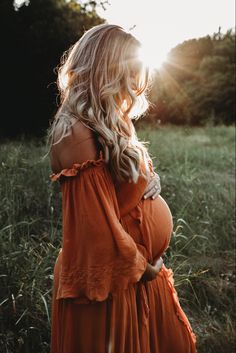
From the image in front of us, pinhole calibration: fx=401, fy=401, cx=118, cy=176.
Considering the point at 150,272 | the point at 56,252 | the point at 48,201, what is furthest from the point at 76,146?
the point at 48,201

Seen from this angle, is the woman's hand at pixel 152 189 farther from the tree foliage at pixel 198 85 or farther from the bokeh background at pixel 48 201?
the tree foliage at pixel 198 85

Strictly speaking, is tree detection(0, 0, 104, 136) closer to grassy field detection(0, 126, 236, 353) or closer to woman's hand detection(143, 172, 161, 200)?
grassy field detection(0, 126, 236, 353)

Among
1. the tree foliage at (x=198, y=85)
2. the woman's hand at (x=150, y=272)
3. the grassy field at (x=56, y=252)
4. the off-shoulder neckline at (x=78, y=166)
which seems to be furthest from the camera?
the tree foliage at (x=198, y=85)

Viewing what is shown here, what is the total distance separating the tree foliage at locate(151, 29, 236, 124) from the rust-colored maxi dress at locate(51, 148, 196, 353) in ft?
63.3

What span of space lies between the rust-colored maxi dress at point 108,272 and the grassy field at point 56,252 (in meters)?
0.84

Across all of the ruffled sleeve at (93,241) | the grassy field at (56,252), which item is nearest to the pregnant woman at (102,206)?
the ruffled sleeve at (93,241)

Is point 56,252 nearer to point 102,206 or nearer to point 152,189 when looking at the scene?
point 152,189

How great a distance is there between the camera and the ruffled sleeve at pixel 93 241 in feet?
5.26

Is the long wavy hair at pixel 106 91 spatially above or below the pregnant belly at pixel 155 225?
above

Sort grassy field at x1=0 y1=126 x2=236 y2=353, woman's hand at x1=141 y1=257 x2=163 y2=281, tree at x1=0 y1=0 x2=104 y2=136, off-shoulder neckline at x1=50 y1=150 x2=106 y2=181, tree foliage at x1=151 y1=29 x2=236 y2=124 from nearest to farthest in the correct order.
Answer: off-shoulder neckline at x1=50 y1=150 x2=106 y2=181
woman's hand at x1=141 y1=257 x2=163 y2=281
grassy field at x1=0 y1=126 x2=236 y2=353
tree at x1=0 y1=0 x2=104 y2=136
tree foliage at x1=151 y1=29 x2=236 y2=124

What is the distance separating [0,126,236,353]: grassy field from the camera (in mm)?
2684

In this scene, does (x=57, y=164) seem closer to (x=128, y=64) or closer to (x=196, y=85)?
(x=128, y=64)

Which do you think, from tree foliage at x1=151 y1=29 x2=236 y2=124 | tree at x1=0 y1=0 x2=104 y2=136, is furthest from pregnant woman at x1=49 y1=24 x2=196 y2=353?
tree foliage at x1=151 y1=29 x2=236 y2=124

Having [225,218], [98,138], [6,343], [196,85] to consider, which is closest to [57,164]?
[98,138]
